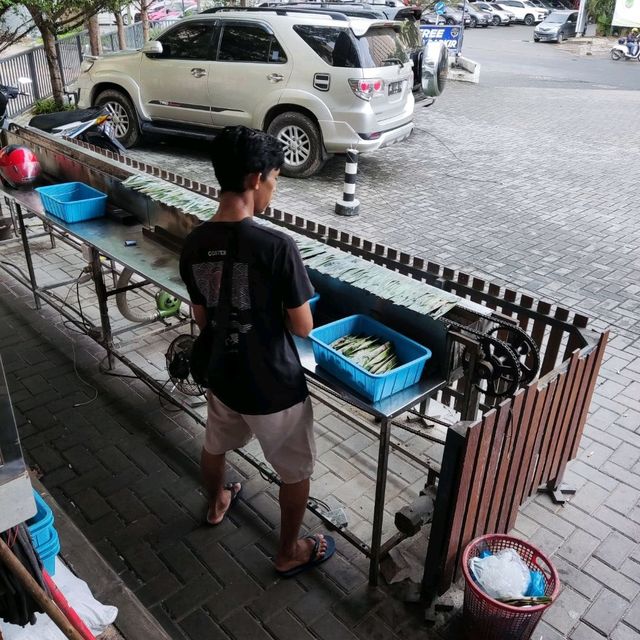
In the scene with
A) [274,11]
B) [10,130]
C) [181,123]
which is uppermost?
[274,11]

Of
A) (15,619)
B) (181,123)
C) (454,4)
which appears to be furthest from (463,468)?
(454,4)

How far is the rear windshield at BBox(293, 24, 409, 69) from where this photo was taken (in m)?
8.64

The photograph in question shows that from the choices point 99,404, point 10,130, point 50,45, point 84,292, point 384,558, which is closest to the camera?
point 384,558

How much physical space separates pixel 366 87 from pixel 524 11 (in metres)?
36.6

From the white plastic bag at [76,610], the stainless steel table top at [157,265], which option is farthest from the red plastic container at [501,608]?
the white plastic bag at [76,610]

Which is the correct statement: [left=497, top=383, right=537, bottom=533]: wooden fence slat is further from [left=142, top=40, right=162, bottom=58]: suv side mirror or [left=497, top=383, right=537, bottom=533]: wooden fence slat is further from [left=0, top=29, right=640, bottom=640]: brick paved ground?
[left=142, top=40, right=162, bottom=58]: suv side mirror

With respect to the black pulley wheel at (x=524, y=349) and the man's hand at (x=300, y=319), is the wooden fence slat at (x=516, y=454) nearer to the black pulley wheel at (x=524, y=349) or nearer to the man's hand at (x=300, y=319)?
the black pulley wheel at (x=524, y=349)

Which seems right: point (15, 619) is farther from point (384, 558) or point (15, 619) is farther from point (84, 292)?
point (84, 292)

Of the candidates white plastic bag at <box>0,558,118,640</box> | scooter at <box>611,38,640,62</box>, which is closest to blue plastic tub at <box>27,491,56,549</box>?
white plastic bag at <box>0,558,118,640</box>

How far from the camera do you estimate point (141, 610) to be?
2.85m

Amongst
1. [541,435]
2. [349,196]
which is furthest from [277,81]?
[541,435]

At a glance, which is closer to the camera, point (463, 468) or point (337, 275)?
point (463, 468)

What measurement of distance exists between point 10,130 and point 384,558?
582 centimetres

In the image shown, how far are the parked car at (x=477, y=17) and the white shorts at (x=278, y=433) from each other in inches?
1541
